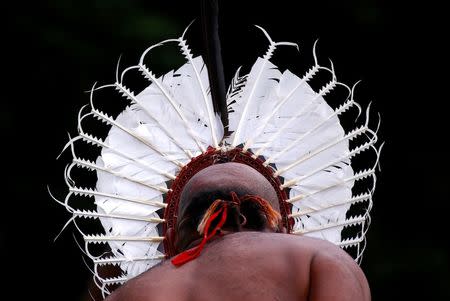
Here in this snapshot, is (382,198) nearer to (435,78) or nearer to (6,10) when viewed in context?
(435,78)

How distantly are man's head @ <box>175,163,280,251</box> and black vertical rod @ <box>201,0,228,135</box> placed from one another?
40 centimetres

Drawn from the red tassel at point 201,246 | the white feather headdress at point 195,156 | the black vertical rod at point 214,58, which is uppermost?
the black vertical rod at point 214,58

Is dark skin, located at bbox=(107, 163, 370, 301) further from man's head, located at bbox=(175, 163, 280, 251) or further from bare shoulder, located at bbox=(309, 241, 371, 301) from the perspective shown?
man's head, located at bbox=(175, 163, 280, 251)

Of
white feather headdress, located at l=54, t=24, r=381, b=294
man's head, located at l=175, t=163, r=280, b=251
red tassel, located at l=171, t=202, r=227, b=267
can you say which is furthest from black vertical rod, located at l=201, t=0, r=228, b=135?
red tassel, located at l=171, t=202, r=227, b=267

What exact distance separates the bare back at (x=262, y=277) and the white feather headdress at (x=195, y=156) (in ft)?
2.92

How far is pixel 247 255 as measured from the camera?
2.38m

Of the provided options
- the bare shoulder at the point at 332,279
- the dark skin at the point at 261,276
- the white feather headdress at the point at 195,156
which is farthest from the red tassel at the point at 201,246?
the white feather headdress at the point at 195,156

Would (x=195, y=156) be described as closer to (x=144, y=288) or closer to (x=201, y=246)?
(x=201, y=246)

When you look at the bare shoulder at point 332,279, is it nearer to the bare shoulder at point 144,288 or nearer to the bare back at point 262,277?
the bare back at point 262,277

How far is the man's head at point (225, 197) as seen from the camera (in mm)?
2689

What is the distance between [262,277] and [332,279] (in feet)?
0.44

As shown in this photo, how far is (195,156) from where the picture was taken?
3.30 metres

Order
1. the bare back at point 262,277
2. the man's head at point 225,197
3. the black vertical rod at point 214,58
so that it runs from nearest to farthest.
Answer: the bare back at point 262,277, the man's head at point 225,197, the black vertical rod at point 214,58

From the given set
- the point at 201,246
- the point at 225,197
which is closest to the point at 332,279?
the point at 201,246
